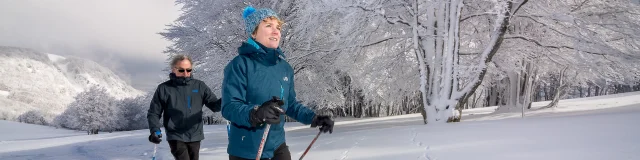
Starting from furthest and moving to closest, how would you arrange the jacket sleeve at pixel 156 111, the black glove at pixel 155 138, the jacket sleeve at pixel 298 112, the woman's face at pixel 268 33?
the jacket sleeve at pixel 156 111 → the black glove at pixel 155 138 → the jacket sleeve at pixel 298 112 → the woman's face at pixel 268 33

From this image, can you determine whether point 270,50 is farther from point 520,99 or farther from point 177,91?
point 520,99

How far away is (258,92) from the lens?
85.7 inches

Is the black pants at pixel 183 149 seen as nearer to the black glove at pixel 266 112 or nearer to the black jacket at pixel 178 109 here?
the black jacket at pixel 178 109

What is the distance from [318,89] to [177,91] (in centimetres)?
1173

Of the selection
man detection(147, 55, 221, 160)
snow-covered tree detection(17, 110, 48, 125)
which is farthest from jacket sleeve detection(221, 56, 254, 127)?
snow-covered tree detection(17, 110, 48, 125)

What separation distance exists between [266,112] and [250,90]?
346mm

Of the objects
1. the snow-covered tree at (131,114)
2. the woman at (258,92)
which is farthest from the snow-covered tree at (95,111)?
the woman at (258,92)

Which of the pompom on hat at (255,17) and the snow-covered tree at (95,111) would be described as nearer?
the pompom on hat at (255,17)

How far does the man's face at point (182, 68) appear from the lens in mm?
4246

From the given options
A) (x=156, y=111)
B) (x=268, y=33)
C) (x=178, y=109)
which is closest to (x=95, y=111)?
(x=156, y=111)

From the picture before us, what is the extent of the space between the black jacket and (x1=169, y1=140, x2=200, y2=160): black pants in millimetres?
61

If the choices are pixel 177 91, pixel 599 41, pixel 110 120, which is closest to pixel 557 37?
pixel 599 41

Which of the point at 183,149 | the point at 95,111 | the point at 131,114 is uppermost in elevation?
the point at 183,149

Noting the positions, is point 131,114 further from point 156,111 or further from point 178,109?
point 178,109
